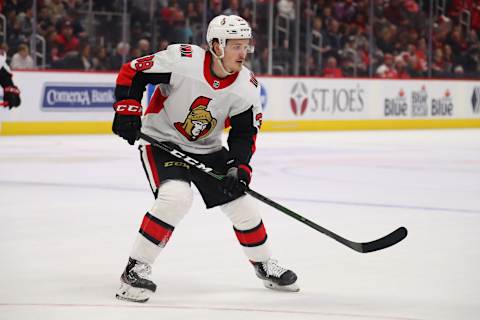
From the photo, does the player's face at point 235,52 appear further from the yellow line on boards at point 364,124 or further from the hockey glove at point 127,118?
the yellow line on boards at point 364,124

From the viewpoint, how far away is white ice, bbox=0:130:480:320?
10.5 ft

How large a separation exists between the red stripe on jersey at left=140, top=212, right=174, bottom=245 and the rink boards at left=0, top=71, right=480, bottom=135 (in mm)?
8324

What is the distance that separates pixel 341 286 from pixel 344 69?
11.6 metres

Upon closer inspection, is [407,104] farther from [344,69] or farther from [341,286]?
[341,286]

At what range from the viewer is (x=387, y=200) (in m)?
6.31

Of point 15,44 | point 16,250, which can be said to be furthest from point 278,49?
point 16,250

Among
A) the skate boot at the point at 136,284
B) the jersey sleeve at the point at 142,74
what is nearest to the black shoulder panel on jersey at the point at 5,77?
the jersey sleeve at the point at 142,74

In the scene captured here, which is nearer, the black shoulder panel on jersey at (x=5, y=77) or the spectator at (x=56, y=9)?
the black shoulder panel on jersey at (x=5, y=77)

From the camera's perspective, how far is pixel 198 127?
3.59 meters

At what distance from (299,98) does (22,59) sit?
4214 mm

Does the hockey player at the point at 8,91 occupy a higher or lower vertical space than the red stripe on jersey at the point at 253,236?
higher

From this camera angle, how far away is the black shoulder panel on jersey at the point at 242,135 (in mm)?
3607

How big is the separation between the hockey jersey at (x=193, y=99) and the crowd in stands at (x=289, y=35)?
323 inches

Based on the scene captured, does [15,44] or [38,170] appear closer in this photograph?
[38,170]
